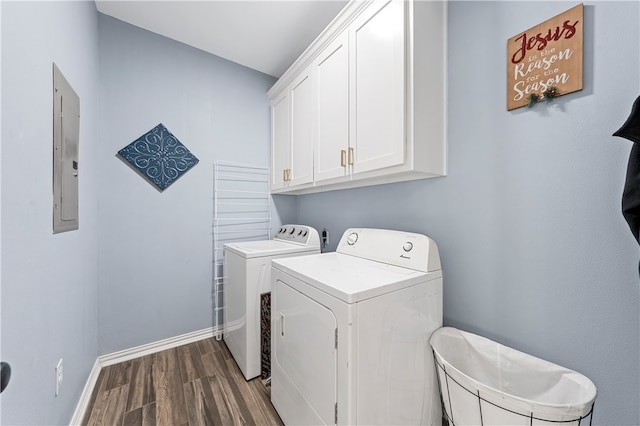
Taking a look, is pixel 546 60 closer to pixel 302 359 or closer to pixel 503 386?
pixel 503 386

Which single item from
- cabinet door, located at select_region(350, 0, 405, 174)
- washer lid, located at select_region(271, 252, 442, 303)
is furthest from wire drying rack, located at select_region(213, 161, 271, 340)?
cabinet door, located at select_region(350, 0, 405, 174)

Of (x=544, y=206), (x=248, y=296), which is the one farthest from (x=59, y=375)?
(x=544, y=206)

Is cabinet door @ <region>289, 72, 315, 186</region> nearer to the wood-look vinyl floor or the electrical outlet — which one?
the wood-look vinyl floor

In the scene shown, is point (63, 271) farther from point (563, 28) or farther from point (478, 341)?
point (563, 28)

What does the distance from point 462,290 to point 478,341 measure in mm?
255

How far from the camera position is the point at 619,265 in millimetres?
900

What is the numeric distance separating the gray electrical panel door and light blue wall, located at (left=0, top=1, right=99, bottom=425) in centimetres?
5

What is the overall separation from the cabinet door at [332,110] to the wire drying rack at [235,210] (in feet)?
3.07

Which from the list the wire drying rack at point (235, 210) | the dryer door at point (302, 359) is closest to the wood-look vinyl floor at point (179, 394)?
the dryer door at point (302, 359)

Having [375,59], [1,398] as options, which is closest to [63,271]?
[1,398]

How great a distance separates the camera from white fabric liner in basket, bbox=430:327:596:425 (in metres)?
0.81

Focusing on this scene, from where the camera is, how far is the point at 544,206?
3.49ft

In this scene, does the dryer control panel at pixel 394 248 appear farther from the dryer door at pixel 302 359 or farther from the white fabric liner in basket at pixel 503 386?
the dryer door at pixel 302 359

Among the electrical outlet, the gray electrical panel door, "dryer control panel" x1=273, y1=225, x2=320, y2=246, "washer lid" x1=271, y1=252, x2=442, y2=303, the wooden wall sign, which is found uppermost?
the wooden wall sign
